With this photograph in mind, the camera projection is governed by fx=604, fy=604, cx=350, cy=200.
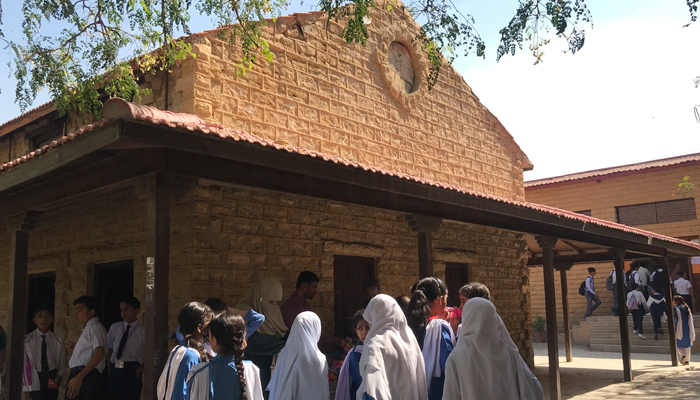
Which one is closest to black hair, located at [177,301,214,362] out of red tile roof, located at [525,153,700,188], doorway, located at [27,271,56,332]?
doorway, located at [27,271,56,332]

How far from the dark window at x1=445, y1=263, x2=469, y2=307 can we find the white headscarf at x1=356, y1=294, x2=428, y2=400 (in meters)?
7.12

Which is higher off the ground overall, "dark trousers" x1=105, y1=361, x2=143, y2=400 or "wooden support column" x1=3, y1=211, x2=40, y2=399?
"wooden support column" x1=3, y1=211, x2=40, y2=399

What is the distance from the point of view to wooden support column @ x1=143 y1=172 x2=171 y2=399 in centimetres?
474

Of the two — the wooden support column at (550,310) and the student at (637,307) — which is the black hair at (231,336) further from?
the student at (637,307)

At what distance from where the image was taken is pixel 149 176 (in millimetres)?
5148

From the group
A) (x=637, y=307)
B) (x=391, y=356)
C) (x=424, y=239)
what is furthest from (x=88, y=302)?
(x=637, y=307)

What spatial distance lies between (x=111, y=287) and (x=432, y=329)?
5793 mm

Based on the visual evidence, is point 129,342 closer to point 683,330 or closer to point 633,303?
point 683,330

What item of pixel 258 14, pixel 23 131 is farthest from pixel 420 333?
pixel 23 131

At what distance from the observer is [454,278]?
11.3m

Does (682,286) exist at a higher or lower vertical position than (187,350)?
lower

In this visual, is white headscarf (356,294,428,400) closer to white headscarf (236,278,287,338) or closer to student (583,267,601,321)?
white headscarf (236,278,287,338)

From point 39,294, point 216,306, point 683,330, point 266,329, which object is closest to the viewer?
point 216,306

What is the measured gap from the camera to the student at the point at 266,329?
543cm
